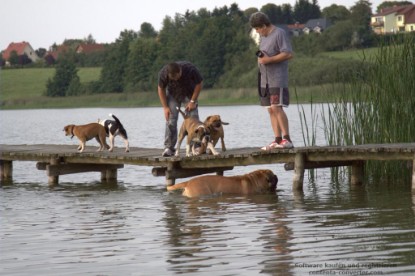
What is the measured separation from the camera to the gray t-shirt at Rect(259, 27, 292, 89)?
1366 centimetres

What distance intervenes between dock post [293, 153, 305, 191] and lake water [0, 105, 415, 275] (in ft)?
0.61

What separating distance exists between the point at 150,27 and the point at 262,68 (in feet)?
384

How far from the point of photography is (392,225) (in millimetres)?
10383

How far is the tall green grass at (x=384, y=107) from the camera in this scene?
14695 millimetres

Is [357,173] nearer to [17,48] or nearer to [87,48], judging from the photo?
[87,48]

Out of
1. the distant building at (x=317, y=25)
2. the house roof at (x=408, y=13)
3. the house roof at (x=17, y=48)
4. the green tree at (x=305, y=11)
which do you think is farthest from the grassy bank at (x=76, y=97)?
the green tree at (x=305, y=11)

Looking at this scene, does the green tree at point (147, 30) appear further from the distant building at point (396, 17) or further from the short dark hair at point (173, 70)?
the short dark hair at point (173, 70)

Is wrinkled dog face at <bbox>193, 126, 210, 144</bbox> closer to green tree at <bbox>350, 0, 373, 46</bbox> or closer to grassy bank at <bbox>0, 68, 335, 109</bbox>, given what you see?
grassy bank at <bbox>0, 68, 335, 109</bbox>

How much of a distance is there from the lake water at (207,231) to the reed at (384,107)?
1.44 feet

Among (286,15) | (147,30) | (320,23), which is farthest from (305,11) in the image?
(147,30)

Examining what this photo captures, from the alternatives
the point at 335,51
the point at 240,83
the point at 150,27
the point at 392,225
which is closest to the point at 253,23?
the point at 392,225

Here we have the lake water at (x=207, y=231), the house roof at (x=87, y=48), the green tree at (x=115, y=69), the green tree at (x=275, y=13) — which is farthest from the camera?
the green tree at (x=275, y=13)

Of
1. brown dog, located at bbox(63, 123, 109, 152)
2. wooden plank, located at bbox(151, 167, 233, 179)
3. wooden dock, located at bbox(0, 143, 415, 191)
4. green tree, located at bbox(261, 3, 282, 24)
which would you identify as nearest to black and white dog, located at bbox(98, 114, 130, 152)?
brown dog, located at bbox(63, 123, 109, 152)

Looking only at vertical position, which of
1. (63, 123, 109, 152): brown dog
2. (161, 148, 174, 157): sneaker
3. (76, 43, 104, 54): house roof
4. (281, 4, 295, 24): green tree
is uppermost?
(281, 4, 295, 24): green tree
